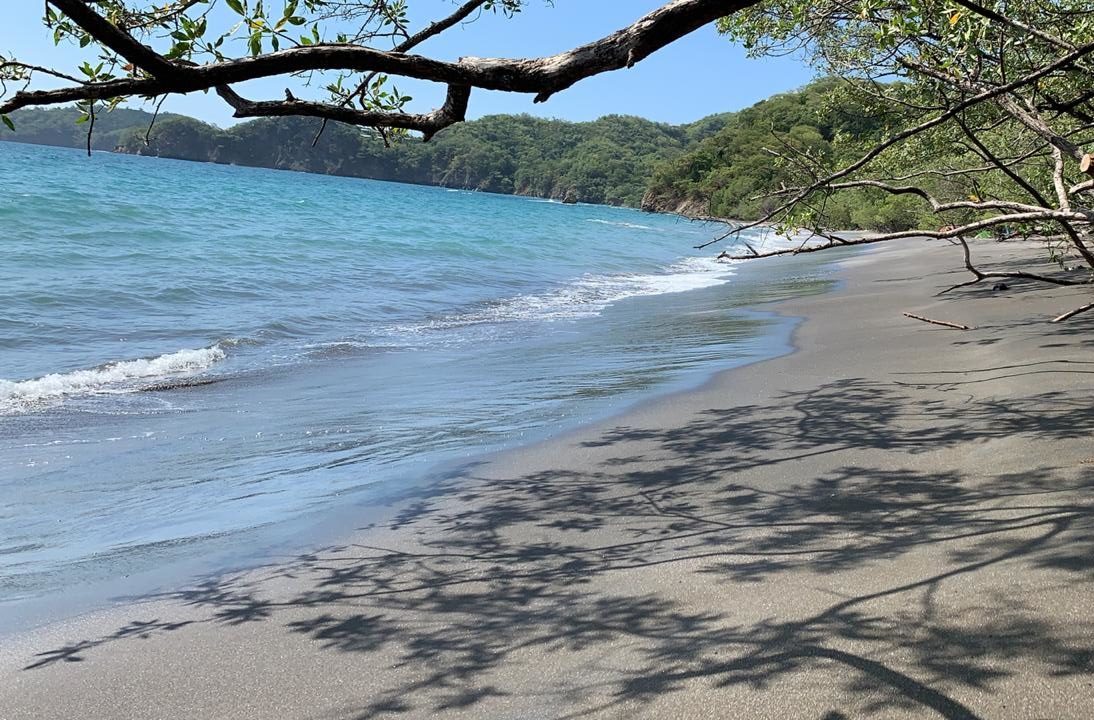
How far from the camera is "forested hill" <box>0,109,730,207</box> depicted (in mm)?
141000

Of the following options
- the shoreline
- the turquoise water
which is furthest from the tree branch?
the turquoise water

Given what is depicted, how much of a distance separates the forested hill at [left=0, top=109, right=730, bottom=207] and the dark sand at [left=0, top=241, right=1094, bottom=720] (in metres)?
129

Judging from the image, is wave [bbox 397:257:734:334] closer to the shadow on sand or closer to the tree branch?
the shadow on sand

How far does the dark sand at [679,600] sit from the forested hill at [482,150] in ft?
424

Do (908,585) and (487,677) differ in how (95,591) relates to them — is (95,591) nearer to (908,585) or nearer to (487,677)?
(487,677)

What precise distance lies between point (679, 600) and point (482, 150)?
165m

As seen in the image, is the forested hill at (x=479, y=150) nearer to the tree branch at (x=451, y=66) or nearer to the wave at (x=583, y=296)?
the wave at (x=583, y=296)

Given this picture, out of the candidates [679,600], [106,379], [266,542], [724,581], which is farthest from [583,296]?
[679,600]

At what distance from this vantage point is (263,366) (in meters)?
11.6

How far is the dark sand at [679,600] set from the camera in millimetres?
3102

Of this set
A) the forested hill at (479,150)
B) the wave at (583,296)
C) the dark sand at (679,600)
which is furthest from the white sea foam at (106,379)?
the forested hill at (479,150)

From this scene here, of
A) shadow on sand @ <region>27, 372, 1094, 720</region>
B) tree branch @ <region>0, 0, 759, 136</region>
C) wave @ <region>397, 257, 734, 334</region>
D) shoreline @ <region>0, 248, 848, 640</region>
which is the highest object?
tree branch @ <region>0, 0, 759, 136</region>

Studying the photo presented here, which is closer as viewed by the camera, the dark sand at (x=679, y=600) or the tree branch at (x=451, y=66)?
the dark sand at (x=679, y=600)

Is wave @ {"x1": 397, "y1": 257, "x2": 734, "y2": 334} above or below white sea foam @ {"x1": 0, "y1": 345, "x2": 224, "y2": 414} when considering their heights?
above
